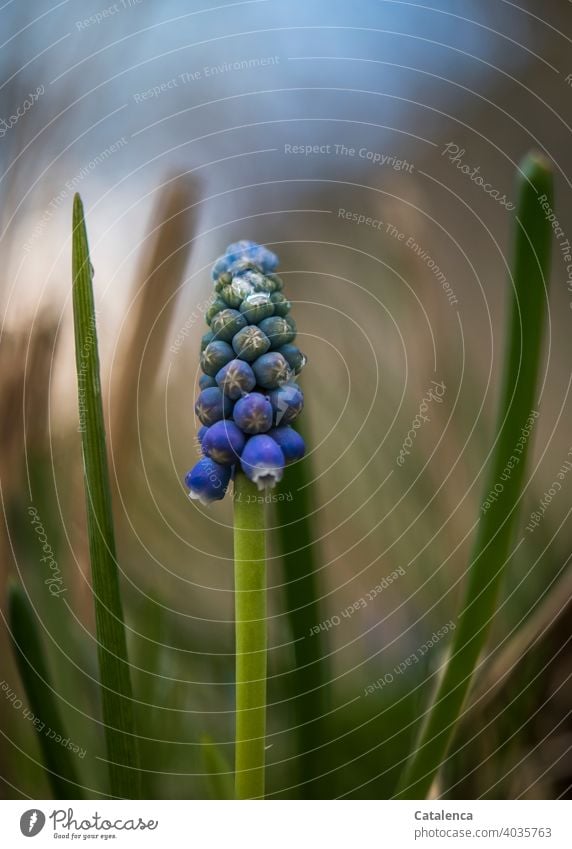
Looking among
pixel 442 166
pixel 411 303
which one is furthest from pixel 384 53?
pixel 411 303

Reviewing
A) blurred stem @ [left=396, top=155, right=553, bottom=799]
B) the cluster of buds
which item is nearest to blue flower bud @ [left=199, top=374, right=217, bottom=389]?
the cluster of buds

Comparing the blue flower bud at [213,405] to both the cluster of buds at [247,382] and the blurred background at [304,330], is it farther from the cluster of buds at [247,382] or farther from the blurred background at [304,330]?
the blurred background at [304,330]

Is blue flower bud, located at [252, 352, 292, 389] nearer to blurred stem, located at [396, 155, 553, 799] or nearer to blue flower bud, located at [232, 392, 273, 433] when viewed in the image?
blue flower bud, located at [232, 392, 273, 433]

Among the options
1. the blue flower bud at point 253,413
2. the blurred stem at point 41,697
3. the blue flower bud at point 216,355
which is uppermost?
the blue flower bud at point 216,355

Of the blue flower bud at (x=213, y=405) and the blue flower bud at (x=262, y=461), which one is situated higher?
the blue flower bud at (x=213, y=405)

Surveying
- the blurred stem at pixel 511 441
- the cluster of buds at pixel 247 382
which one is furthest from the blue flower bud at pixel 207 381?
the blurred stem at pixel 511 441

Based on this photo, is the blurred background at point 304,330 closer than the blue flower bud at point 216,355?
No

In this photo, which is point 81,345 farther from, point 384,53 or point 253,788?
point 384,53

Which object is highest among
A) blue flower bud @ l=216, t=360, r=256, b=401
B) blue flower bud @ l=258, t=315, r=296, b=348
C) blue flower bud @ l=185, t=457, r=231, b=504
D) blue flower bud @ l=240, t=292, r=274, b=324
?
blue flower bud @ l=240, t=292, r=274, b=324
